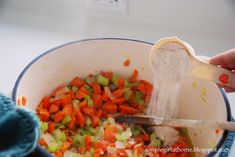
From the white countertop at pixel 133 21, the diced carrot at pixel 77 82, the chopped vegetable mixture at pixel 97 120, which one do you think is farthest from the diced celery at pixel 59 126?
the white countertop at pixel 133 21

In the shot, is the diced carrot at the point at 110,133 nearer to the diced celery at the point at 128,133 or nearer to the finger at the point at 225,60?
the diced celery at the point at 128,133

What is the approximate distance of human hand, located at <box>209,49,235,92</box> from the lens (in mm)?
664

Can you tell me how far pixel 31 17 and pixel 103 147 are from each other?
45 centimetres

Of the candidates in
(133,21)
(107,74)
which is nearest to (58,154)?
(107,74)

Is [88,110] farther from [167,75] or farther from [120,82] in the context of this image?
[167,75]

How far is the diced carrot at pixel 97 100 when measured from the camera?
2.61 ft

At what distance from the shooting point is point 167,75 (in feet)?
2.23

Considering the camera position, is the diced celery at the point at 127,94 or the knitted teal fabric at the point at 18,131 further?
the diced celery at the point at 127,94

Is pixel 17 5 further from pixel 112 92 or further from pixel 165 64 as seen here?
pixel 165 64

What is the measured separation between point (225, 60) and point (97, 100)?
29cm

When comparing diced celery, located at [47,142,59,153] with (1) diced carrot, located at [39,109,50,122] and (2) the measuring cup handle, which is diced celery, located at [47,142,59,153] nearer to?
(1) diced carrot, located at [39,109,50,122]

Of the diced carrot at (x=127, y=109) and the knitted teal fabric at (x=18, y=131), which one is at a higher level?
the knitted teal fabric at (x=18, y=131)

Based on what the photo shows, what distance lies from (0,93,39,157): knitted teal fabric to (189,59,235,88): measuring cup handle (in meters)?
0.33

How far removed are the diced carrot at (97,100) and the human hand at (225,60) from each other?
27 cm
